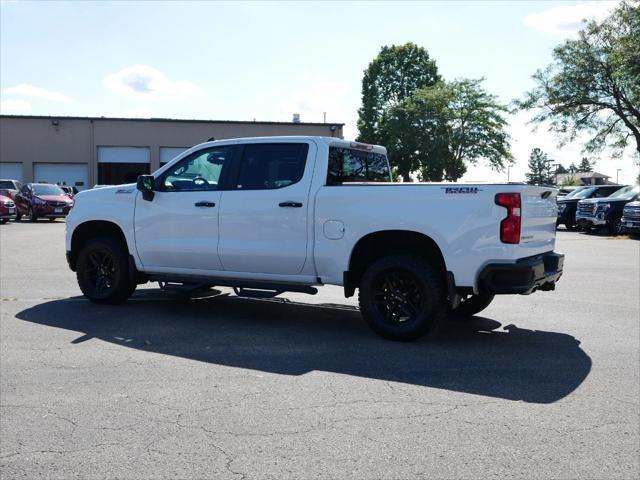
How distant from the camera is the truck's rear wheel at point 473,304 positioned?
7.84 meters

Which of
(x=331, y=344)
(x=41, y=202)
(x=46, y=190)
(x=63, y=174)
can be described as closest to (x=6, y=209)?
(x=41, y=202)

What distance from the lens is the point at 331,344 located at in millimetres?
6641

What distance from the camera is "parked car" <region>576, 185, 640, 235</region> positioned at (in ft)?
82.2

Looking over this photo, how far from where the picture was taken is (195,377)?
544 centimetres

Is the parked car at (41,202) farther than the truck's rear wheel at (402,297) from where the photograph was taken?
Yes

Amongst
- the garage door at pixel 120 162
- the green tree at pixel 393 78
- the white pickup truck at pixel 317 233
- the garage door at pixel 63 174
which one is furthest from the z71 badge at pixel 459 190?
the green tree at pixel 393 78

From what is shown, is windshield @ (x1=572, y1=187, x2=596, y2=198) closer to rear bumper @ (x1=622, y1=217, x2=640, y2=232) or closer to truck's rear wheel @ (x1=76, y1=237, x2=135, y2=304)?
rear bumper @ (x1=622, y1=217, x2=640, y2=232)

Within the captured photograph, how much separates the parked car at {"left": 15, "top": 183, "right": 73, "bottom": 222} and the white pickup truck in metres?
22.2

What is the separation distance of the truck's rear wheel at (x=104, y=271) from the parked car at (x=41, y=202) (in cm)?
2234

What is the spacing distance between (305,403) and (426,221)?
2373mm

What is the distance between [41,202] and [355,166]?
24785 millimetres

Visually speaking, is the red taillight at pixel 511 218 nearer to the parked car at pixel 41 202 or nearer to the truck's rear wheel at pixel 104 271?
the truck's rear wheel at pixel 104 271

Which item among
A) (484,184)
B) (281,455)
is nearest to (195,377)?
(281,455)

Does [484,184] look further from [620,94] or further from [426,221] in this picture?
[620,94]
